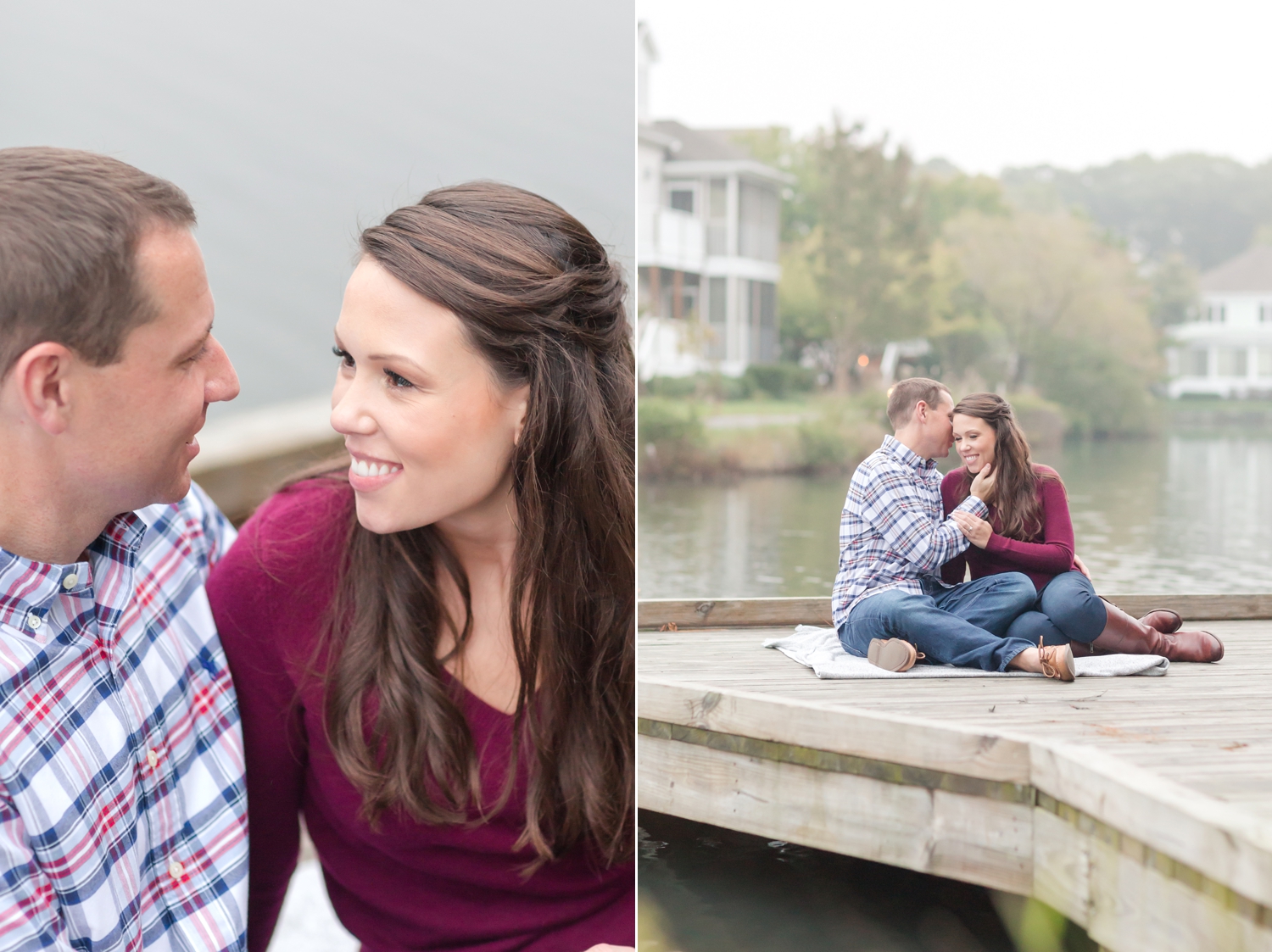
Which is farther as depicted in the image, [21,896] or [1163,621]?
[21,896]

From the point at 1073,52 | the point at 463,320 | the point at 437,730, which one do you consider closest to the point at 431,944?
the point at 437,730

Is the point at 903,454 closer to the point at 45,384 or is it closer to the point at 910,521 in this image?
the point at 910,521

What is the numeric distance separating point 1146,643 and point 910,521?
0.17 m

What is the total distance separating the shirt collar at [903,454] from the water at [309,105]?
676mm

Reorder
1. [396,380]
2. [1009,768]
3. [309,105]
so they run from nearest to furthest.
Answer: [1009,768] → [396,380] → [309,105]

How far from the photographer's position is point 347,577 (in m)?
1.17

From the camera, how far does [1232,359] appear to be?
69 cm

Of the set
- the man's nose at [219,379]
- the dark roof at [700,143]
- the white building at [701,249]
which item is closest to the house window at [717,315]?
the white building at [701,249]

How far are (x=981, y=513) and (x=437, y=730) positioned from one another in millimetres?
668

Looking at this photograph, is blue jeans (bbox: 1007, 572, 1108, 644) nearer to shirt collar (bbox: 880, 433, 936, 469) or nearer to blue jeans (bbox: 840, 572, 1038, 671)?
blue jeans (bbox: 840, 572, 1038, 671)

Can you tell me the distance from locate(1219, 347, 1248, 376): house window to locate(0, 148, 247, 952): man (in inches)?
32.0

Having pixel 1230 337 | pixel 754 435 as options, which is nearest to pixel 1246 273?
pixel 1230 337

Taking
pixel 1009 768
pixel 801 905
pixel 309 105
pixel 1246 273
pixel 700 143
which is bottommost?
pixel 801 905

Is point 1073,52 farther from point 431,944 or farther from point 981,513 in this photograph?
point 431,944
